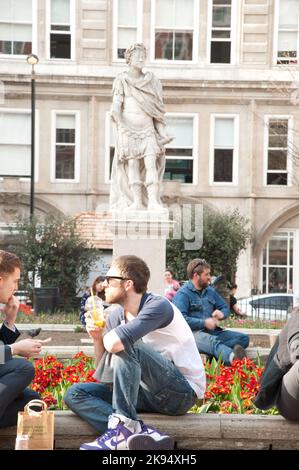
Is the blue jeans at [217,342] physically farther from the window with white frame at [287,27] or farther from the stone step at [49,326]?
the window with white frame at [287,27]

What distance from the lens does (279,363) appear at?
16.0 feet

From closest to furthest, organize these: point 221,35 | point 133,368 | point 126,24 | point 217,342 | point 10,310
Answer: point 133,368 → point 10,310 → point 217,342 → point 126,24 → point 221,35

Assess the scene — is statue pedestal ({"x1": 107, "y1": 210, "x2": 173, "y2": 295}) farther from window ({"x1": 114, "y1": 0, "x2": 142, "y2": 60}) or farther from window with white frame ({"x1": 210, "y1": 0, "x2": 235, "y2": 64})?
window with white frame ({"x1": 210, "y1": 0, "x2": 235, "y2": 64})

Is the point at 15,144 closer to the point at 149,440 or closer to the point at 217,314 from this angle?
the point at 217,314

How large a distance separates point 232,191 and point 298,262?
3097 mm

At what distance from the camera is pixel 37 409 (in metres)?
5.03

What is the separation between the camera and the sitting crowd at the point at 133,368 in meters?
4.73

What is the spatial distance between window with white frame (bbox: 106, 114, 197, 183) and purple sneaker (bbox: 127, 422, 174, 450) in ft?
70.5

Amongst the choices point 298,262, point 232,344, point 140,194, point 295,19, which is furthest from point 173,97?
point 232,344

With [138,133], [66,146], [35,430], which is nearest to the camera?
[35,430]

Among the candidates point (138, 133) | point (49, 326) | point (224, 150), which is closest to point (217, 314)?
point (138, 133)

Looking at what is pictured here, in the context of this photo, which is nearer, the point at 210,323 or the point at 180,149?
the point at 210,323

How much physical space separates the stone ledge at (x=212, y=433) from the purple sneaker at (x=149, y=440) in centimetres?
18

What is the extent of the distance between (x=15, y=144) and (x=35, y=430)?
1994cm
